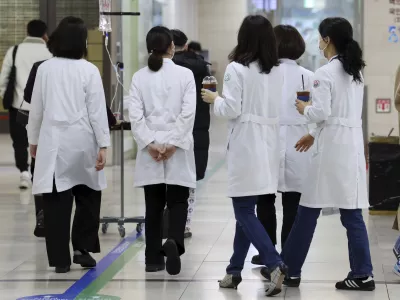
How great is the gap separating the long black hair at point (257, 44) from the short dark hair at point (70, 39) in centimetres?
116

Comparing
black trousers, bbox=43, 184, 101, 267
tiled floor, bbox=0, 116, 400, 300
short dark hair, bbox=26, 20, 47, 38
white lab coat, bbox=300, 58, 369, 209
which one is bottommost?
tiled floor, bbox=0, 116, 400, 300

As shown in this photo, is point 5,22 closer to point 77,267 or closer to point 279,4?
point 279,4

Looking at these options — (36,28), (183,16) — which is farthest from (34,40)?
(183,16)

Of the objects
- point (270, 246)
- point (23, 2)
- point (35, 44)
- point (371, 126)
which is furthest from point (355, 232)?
point (23, 2)

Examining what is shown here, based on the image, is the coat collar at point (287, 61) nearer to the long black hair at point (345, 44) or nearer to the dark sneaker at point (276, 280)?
the long black hair at point (345, 44)

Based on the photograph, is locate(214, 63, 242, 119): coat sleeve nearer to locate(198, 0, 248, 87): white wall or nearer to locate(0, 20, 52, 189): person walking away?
locate(0, 20, 52, 189): person walking away

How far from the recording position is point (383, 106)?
43.7ft

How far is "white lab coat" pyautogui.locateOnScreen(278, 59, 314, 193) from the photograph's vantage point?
6.37 m

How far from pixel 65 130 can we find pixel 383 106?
771 centimetres

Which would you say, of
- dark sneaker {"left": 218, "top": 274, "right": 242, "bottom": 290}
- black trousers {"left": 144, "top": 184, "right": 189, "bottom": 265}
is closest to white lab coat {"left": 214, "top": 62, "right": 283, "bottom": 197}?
dark sneaker {"left": 218, "top": 274, "right": 242, "bottom": 290}

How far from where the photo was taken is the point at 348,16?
15594 millimetres

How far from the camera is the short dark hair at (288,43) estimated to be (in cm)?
647

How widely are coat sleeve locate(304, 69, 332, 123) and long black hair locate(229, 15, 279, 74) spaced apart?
11.3 inches

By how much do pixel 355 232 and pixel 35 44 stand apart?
547 cm
